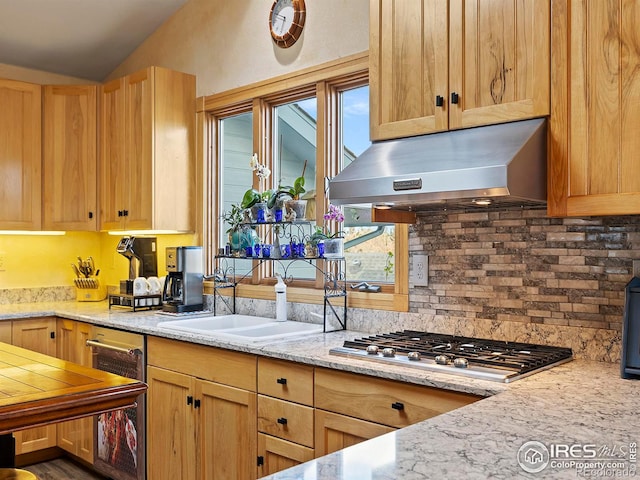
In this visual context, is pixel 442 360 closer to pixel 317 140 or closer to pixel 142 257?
pixel 317 140

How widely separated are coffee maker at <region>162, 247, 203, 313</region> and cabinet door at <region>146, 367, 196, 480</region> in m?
0.61

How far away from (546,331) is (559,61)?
0.99 metres

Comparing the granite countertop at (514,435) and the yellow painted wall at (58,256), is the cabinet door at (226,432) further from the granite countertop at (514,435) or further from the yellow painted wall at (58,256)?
the yellow painted wall at (58,256)

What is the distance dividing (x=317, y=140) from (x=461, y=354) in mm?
1535

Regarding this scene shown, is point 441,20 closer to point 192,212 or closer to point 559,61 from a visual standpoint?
point 559,61

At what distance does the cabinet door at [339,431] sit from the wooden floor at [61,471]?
1912mm

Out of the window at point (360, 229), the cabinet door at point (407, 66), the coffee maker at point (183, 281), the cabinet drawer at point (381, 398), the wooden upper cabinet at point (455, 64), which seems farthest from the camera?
the coffee maker at point (183, 281)

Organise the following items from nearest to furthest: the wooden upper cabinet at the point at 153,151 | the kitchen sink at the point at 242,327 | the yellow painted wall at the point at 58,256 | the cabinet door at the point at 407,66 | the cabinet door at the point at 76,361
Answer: the cabinet door at the point at 407,66, the kitchen sink at the point at 242,327, the cabinet door at the point at 76,361, the wooden upper cabinet at the point at 153,151, the yellow painted wall at the point at 58,256

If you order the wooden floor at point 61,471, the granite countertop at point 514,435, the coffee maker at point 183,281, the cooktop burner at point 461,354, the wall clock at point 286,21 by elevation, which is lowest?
the wooden floor at point 61,471

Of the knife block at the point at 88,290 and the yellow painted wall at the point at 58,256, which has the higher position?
the yellow painted wall at the point at 58,256

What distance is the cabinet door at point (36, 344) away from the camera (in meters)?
3.72

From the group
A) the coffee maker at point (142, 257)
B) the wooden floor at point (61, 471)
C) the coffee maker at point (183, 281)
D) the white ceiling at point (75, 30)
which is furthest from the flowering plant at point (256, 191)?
the wooden floor at point (61, 471)

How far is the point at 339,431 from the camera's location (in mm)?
2189

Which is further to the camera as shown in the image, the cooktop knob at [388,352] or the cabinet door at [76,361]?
the cabinet door at [76,361]
